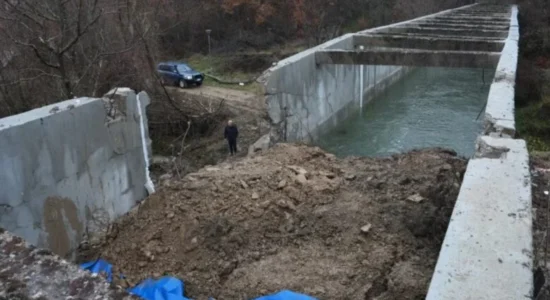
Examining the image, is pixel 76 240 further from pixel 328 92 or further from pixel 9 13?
pixel 328 92

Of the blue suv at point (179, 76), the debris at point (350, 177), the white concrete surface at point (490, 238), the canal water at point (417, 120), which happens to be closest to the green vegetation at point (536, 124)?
the canal water at point (417, 120)

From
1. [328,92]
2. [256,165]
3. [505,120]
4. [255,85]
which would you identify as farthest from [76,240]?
[255,85]

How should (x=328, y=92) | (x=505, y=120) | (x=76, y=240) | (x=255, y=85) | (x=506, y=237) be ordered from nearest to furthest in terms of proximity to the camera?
(x=506, y=237) < (x=505, y=120) < (x=76, y=240) < (x=328, y=92) < (x=255, y=85)

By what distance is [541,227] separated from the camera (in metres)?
4.83

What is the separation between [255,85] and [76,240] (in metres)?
18.3

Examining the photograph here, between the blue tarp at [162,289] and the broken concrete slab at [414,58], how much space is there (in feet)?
33.5

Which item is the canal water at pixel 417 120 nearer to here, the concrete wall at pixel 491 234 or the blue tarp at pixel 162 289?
the blue tarp at pixel 162 289

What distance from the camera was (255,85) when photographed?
25.7m

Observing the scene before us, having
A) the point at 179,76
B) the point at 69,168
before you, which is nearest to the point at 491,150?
the point at 69,168

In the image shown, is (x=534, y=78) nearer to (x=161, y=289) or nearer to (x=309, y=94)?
(x=309, y=94)

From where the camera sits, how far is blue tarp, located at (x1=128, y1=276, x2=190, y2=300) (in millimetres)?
5770

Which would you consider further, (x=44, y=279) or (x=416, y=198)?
(x=416, y=198)

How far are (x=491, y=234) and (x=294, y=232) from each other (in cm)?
360

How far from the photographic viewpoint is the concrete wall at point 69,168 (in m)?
6.95
